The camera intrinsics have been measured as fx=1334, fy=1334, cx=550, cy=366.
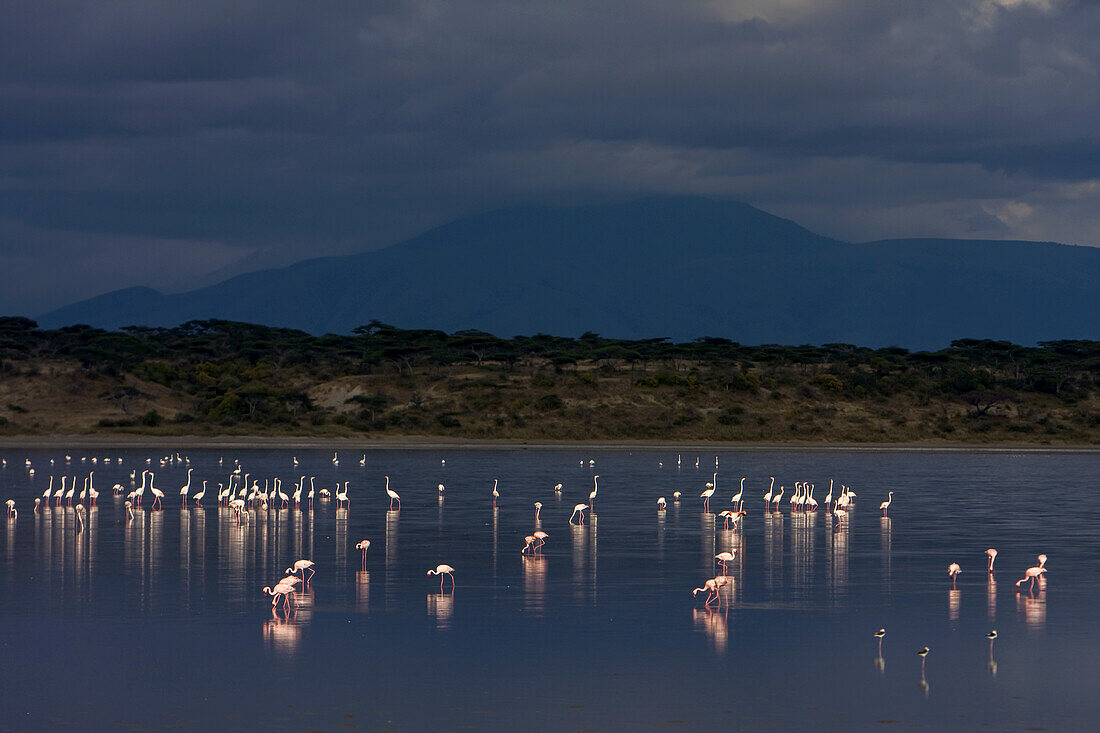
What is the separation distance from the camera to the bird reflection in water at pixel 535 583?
19875mm

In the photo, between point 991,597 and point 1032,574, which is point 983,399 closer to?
point 1032,574

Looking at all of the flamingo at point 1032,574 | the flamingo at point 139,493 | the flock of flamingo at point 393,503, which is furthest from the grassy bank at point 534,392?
the flamingo at point 1032,574

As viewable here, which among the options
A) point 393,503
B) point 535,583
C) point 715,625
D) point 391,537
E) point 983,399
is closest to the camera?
point 715,625

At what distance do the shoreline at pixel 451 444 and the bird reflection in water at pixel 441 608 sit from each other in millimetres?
56278

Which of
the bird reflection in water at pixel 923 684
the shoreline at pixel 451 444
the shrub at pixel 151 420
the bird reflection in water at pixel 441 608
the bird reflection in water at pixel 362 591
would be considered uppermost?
the shrub at pixel 151 420

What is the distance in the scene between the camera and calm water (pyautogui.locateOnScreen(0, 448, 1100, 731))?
44.9 feet

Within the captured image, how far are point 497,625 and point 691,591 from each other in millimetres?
4401

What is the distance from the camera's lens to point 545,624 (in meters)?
18.3

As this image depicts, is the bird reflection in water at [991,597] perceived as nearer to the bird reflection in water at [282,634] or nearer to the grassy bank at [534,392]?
the bird reflection in water at [282,634]

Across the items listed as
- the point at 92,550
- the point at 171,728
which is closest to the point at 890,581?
the point at 171,728

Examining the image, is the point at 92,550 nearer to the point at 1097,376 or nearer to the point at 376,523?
the point at 376,523

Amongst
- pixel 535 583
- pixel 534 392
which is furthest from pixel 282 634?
pixel 534 392

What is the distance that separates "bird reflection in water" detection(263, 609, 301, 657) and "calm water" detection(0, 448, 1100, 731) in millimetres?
73

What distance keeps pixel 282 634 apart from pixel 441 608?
112 inches
